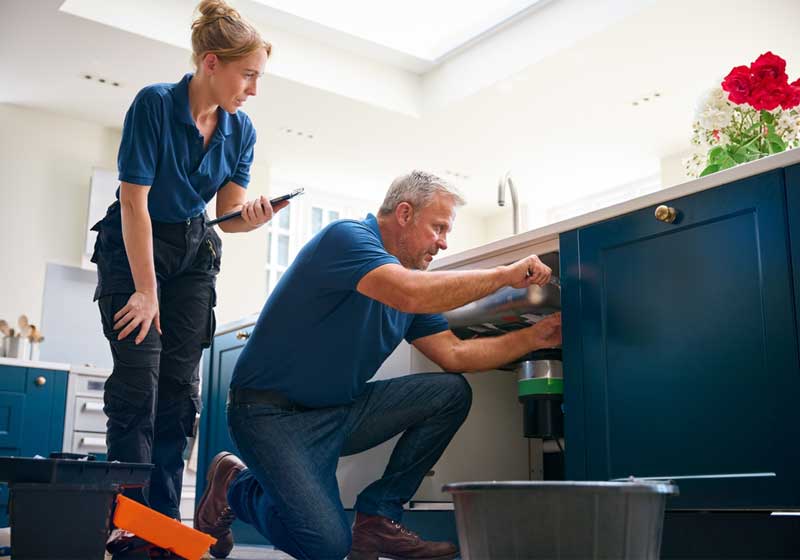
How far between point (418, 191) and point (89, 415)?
336cm

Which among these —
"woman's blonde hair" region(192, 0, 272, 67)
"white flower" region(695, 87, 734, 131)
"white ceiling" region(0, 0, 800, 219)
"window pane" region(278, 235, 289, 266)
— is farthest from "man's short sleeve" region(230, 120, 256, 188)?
"window pane" region(278, 235, 289, 266)

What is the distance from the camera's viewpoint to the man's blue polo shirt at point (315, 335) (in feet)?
6.73

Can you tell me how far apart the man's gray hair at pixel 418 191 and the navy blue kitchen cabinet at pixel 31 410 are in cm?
309

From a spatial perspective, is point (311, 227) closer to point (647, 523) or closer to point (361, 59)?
point (361, 59)

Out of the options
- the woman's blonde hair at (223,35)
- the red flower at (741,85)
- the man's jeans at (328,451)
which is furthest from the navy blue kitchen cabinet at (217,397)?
the red flower at (741,85)

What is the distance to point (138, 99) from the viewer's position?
207cm

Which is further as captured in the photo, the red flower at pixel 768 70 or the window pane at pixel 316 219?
the window pane at pixel 316 219

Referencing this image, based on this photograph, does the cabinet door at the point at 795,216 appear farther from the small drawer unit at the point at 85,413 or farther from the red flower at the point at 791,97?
the small drawer unit at the point at 85,413

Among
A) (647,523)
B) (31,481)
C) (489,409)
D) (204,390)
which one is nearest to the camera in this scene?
(647,523)

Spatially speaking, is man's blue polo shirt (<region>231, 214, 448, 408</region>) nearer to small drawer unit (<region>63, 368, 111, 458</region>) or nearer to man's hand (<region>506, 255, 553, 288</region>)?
man's hand (<region>506, 255, 553, 288</region>)

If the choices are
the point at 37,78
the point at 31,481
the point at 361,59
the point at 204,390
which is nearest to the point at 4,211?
the point at 37,78

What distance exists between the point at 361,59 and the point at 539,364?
4.36 m

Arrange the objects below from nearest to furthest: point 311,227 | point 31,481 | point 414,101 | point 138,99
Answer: point 31,481
point 138,99
point 414,101
point 311,227

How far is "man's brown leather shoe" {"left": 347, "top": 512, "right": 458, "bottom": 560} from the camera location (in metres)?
2.10
